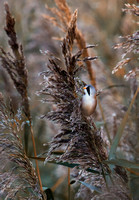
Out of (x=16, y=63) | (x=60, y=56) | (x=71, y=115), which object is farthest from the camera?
(x=60, y=56)

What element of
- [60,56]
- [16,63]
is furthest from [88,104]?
[60,56]

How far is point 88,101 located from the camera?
1146mm

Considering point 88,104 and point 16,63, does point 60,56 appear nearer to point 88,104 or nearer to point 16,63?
point 16,63

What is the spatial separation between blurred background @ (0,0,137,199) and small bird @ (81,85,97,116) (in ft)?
0.61

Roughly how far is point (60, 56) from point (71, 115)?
64.5 inches

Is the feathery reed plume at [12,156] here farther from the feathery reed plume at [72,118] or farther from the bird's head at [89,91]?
the bird's head at [89,91]

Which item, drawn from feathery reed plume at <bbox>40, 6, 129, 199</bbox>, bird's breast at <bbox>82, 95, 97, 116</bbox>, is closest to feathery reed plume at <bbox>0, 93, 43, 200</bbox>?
feathery reed plume at <bbox>40, 6, 129, 199</bbox>

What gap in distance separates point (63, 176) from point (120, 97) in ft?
2.69

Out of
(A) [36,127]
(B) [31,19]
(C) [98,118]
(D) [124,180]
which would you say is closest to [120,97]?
(C) [98,118]

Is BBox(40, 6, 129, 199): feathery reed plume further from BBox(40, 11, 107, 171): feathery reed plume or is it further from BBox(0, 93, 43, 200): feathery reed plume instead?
BBox(0, 93, 43, 200): feathery reed plume

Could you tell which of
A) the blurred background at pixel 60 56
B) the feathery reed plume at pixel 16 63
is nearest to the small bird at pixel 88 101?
the blurred background at pixel 60 56

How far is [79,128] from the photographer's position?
3.60 ft

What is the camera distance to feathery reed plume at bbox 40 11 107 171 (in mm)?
1106

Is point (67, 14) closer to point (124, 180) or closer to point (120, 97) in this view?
point (120, 97)
